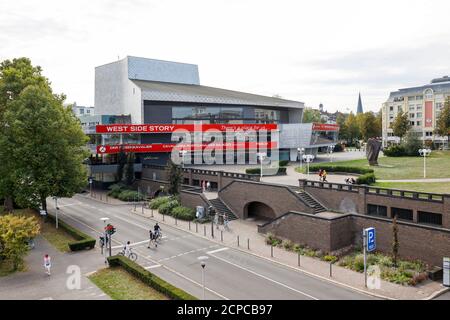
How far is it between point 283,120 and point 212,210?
51068 mm

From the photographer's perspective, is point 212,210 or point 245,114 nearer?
point 212,210

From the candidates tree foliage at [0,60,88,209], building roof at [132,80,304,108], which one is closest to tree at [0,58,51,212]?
tree foliage at [0,60,88,209]

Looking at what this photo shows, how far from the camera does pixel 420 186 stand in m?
38.6

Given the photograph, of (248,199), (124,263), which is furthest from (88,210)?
(124,263)

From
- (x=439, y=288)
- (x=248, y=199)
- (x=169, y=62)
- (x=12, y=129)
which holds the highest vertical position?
(x=169, y=62)

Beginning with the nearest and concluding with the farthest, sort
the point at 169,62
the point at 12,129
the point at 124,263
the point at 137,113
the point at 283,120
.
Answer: the point at 124,263 → the point at 12,129 → the point at 137,113 → the point at 169,62 → the point at 283,120

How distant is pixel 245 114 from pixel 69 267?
53.3 meters

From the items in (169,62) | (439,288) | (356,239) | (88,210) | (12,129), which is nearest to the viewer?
(439,288)

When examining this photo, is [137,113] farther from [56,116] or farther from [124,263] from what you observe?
[124,263]

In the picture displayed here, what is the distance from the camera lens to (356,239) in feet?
102

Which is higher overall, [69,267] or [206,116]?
[206,116]

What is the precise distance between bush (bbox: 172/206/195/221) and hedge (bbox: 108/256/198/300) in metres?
14.3

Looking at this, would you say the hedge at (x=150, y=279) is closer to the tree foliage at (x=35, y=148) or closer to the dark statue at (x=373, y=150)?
the tree foliage at (x=35, y=148)

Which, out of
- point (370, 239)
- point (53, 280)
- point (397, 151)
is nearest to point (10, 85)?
point (53, 280)
